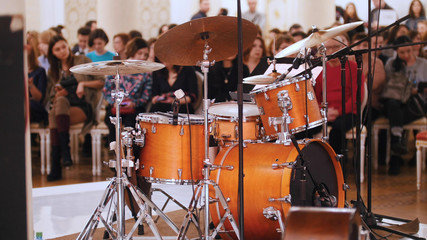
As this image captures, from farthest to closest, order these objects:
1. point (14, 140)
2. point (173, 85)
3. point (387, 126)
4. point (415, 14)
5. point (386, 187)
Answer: point (415, 14) < point (387, 126) < point (173, 85) < point (386, 187) < point (14, 140)

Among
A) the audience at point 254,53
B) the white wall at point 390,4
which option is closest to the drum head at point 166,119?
the audience at point 254,53

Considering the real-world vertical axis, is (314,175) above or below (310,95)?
below

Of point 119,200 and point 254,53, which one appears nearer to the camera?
point 119,200

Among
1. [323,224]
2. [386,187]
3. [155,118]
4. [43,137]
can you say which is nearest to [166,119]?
[155,118]

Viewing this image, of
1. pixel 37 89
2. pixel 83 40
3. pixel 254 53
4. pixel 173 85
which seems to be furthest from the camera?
pixel 83 40

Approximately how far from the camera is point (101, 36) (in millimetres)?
6027

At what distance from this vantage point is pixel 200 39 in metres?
2.81

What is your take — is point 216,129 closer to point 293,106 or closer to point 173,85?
point 293,106

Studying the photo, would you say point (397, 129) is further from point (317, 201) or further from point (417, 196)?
point (317, 201)

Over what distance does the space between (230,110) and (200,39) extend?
1.56 ft

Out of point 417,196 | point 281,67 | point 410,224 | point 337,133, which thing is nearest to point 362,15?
point 337,133

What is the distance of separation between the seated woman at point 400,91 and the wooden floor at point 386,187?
31cm

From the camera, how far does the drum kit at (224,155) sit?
2.69 metres

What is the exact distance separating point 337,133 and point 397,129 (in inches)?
33.2
